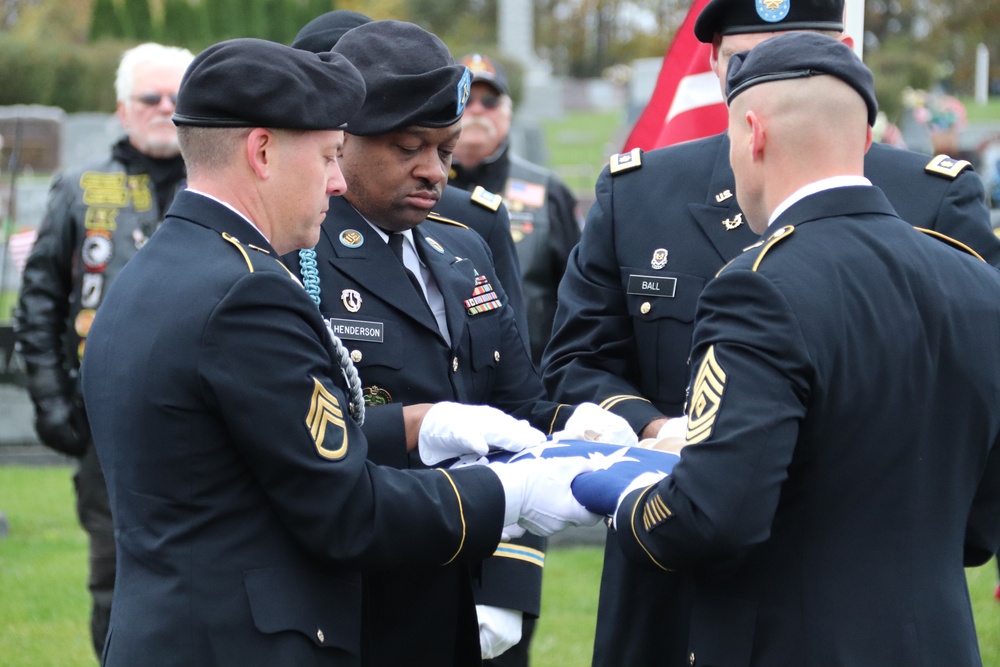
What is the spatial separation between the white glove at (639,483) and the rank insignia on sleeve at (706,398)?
11.3 inches

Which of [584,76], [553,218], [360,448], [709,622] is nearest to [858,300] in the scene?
[709,622]

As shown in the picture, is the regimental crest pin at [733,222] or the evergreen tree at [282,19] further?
the evergreen tree at [282,19]

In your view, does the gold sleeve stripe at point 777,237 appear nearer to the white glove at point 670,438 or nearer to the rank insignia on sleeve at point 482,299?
the white glove at point 670,438

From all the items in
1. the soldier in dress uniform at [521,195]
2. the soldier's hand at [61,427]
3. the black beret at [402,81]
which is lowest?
the soldier's hand at [61,427]

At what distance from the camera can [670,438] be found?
9.78ft

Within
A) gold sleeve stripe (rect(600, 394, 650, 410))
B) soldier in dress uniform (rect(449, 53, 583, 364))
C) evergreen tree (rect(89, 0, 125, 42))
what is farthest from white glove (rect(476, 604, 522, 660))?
evergreen tree (rect(89, 0, 125, 42))

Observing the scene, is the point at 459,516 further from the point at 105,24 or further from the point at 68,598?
the point at 105,24

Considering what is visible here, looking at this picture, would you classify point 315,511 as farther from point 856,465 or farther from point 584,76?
point 584,76

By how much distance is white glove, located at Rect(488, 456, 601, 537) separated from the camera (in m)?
2.77

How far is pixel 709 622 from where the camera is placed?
253cm

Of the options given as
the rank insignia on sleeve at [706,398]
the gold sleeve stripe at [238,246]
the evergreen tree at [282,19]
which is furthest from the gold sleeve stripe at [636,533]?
the evergreen tree at [282,19]

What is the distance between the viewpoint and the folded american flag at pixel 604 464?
2.71 m

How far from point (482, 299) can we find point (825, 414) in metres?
1.20

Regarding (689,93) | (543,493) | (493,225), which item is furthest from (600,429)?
(689,93)
